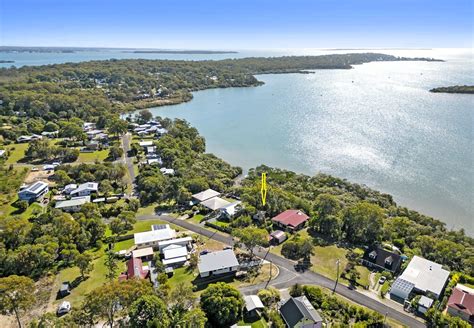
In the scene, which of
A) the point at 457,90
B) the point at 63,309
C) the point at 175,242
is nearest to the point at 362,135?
the point at 175,242

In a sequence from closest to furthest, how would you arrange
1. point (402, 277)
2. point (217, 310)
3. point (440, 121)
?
1. point (217, 310)
2. point (402, 277)
3. point (440, 121)

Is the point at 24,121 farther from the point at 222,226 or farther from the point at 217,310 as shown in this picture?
the point at 217,310

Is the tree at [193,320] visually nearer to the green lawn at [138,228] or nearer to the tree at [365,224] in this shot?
the green lawn at [138,228]

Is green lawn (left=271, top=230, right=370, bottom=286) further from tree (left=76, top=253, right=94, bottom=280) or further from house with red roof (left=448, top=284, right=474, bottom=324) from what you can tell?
tree (left=76, top=253, right=94, bottom=280)

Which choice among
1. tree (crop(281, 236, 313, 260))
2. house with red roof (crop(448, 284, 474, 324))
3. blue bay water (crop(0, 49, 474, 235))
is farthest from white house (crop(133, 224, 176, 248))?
blue bay water (crop(0, 49, 474, 235))

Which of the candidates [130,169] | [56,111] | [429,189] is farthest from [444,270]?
[56,111]
